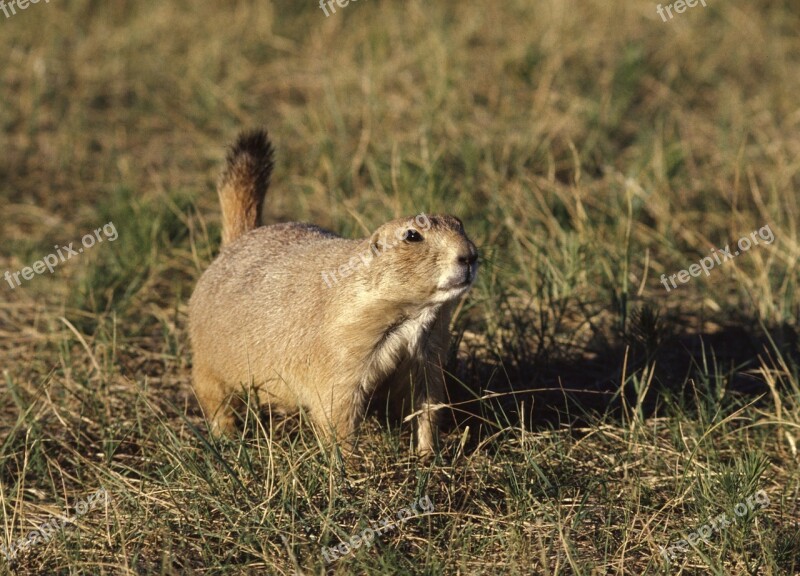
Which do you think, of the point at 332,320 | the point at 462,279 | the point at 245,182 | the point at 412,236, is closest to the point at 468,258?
the point at 462,279

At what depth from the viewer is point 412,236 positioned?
381 centimetres

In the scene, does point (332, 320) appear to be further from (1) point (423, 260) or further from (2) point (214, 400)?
(2) point (214, 400)

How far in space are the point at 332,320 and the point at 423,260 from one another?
18.7 inches

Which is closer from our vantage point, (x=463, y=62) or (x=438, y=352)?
(x=438, y=352)

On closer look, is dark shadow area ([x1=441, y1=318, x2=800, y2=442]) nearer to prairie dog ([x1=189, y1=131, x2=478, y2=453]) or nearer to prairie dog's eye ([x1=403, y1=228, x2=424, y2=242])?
prairie dog ([x1=189, y1=131, x2=478, y2=453])

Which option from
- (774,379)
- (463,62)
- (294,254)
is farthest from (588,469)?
(463,62)

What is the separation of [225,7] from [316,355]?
5.63m

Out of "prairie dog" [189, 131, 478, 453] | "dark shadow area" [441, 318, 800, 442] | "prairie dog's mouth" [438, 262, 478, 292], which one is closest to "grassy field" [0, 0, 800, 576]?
"dark shadow area" [441, 318, 800, 442]

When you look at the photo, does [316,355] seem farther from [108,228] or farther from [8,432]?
[108,228]

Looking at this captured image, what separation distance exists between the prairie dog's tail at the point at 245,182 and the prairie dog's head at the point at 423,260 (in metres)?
1.18

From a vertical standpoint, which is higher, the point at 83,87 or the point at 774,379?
the point at 83,87

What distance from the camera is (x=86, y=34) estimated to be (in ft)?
28.2

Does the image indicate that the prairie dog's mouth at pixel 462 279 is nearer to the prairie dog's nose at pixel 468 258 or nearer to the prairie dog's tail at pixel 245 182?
the prairie dog's nose at pixel 468 258

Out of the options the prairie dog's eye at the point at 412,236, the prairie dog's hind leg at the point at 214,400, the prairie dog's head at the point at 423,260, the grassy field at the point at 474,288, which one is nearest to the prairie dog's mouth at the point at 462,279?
the prairie dog's head at the point at 423,260
